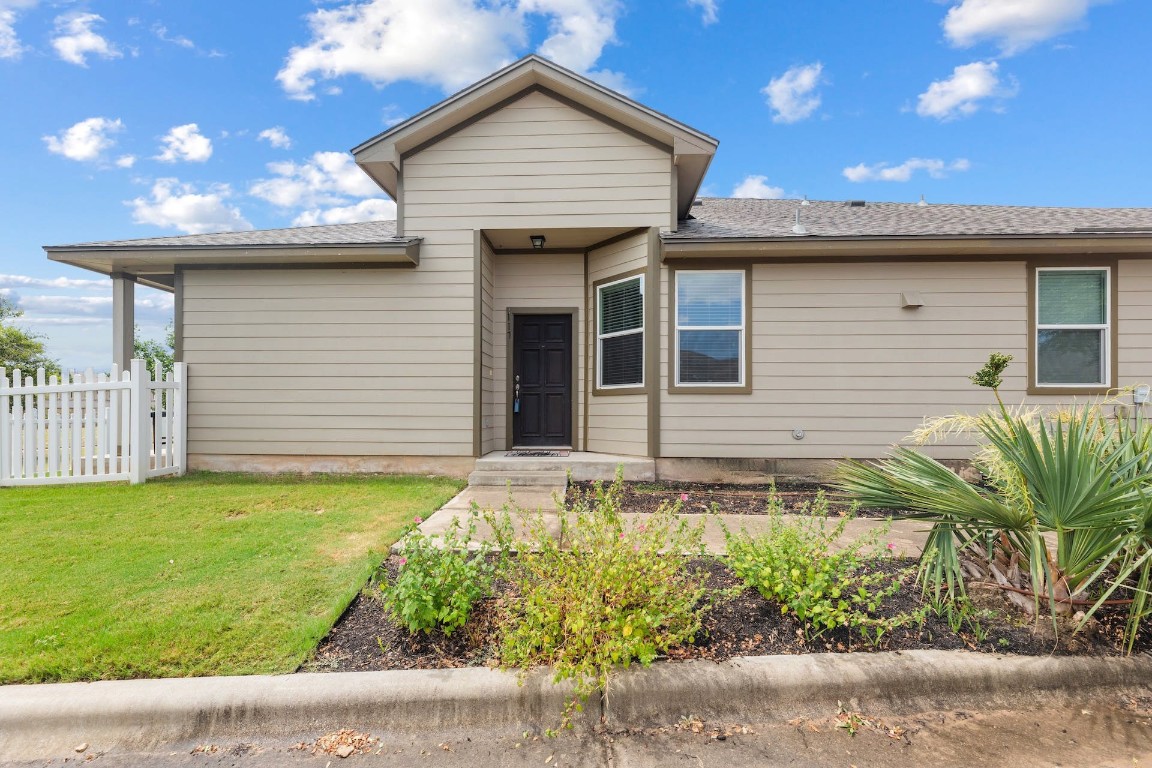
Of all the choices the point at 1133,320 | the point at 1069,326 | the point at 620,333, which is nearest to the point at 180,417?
the point at 620,333

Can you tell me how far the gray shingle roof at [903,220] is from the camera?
673cm

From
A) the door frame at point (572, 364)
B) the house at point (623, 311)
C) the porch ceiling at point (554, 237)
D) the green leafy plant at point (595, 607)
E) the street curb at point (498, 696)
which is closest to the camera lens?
the street curb at point (498, 696)

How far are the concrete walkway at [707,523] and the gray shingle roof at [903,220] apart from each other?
348cm

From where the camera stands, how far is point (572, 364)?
816 centimetres

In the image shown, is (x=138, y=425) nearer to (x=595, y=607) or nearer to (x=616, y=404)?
(x=616, y=404)

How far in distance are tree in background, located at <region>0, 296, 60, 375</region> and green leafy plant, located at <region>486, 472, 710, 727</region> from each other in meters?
29.4

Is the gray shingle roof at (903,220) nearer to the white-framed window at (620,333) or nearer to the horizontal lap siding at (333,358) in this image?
the white-framed window at (620,333)

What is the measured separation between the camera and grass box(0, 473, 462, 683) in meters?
2.52

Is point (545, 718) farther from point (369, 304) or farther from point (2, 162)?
point (2, 162)

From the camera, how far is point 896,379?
7.02 m

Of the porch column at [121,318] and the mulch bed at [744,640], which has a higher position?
the porch column at [121,318]

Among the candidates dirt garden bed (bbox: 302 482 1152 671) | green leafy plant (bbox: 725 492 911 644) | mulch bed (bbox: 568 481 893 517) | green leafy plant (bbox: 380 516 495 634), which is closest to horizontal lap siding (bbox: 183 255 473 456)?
mulch bed (bbox: 568 481 893 517)

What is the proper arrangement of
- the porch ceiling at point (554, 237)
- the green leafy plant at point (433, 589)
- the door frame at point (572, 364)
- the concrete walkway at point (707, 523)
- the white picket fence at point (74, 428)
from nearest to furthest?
the green leafy plant at point (433, 589) → the concrete walkway at point (707, 523) → the white picket fence at point (74, 428) → the porch ceiling at point (554, 237) → the door frame at point (572, 364)

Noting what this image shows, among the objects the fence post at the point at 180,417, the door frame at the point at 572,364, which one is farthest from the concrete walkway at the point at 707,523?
the fence post at the point at 180,417
